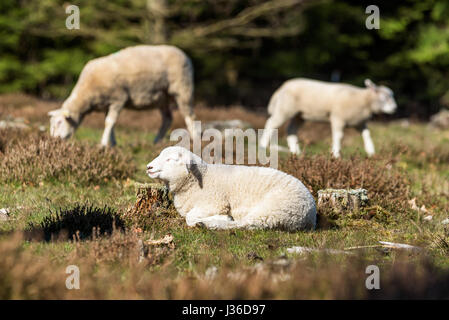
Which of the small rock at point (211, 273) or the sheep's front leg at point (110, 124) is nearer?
the small rock at point (211, 273)

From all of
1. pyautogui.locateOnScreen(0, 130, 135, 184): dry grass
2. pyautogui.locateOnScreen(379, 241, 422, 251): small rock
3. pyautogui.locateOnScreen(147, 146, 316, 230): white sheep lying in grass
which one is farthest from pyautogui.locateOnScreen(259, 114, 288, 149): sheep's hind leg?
pyautogui.locateOnScreen(379, 241, 422, 251): small rock

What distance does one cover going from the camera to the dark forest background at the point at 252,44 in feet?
62.7

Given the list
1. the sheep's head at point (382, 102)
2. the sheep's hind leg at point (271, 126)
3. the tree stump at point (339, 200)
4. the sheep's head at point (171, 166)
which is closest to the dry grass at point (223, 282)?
the sheep's head at point (171, 166)

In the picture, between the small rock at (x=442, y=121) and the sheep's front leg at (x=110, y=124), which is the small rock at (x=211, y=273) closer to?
the sheep's front leg at (x=110, y=124)

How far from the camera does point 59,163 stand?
6.72 meters

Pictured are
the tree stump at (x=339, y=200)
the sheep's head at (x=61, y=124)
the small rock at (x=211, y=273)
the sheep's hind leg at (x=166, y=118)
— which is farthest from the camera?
the sheep's hind leg at (x=166, y=118)

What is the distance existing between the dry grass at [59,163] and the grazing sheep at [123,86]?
4.61 ft

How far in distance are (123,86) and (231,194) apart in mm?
4801

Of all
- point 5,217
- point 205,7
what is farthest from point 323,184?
point 205,7

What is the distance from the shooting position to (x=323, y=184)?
21.7ft

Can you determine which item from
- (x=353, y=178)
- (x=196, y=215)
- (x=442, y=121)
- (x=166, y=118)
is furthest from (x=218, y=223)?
(x=442, y=121)

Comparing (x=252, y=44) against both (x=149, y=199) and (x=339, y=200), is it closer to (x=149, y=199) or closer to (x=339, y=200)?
(x=339, y=200)

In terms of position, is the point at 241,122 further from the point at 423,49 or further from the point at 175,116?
the point at 423,49

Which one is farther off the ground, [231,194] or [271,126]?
[271,126]
